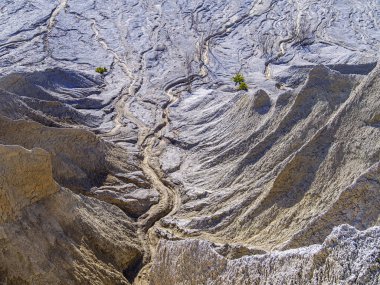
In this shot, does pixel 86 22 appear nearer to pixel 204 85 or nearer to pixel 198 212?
pixel 204 85

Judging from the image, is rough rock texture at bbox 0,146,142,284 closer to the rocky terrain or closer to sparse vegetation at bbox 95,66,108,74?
the rocky terrain

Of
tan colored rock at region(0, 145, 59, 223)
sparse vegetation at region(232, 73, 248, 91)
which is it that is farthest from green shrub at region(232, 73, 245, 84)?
tan colored rock at region(0, 145, 59, 223)

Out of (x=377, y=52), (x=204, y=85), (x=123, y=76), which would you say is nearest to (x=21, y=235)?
(x=204, y=85)

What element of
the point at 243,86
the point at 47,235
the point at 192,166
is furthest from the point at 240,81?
the point at 47,235

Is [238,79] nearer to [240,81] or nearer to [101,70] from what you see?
[240,81]

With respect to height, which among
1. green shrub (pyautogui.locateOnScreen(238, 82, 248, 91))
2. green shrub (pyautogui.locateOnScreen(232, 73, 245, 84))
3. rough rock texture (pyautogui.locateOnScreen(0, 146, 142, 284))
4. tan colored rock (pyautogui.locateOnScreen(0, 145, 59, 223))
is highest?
tan colored rock (pyautogui.locateOnScreen(0, 145, 59, 223))

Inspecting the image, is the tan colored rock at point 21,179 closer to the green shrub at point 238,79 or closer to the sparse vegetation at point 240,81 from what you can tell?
the sparse vegetation at point 240,81
